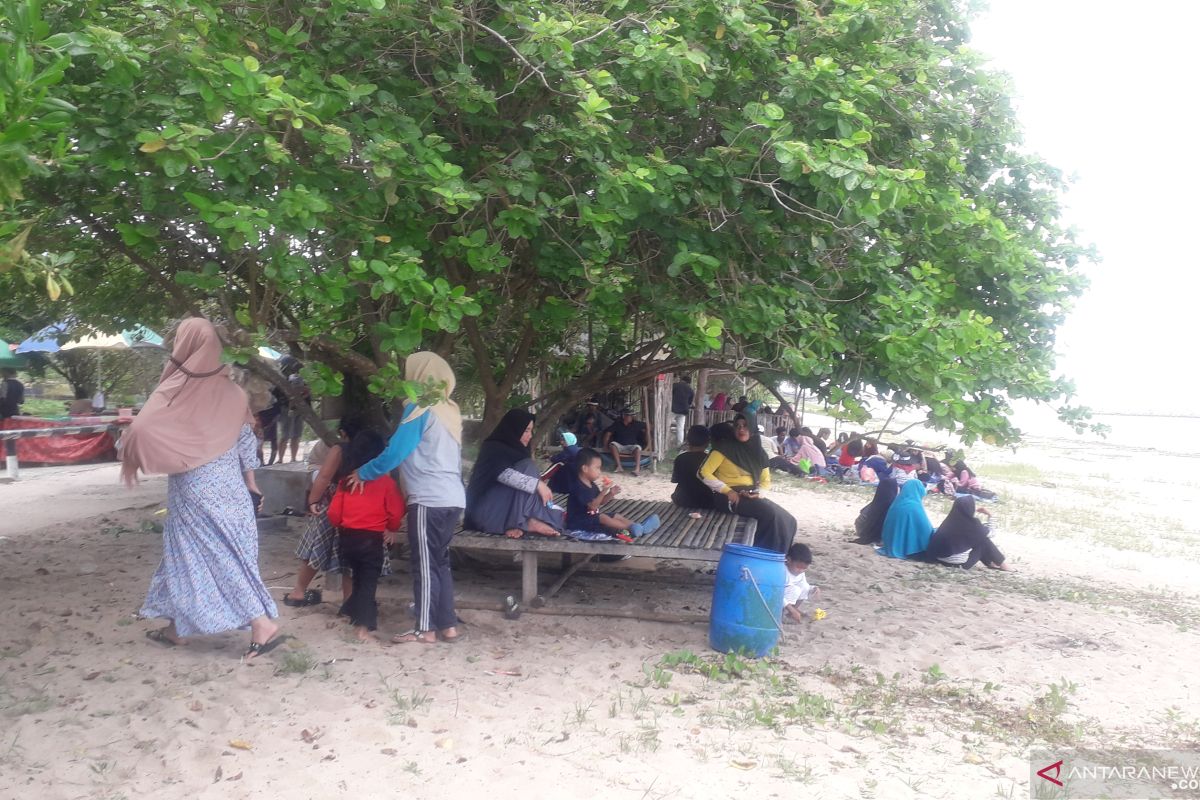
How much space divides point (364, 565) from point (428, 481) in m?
0.72

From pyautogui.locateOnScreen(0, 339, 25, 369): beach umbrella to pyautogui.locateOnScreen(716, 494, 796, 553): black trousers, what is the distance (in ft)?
40.2

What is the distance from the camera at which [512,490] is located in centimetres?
633

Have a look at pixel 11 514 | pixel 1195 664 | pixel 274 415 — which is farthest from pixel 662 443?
pixel 1195 664

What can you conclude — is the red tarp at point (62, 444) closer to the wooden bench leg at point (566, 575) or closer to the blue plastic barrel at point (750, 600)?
the wooden bench leg at point (566, 575)

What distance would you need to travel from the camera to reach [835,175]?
4758 mm

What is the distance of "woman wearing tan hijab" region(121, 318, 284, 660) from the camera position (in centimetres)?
480

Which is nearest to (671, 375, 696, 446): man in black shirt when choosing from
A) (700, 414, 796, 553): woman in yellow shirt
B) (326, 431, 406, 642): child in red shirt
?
(700, 414, 796, 553): woman in yellow shirt

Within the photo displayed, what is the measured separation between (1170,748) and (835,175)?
332 cm

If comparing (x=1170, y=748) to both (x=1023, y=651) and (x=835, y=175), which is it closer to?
(x=1023, y=651)

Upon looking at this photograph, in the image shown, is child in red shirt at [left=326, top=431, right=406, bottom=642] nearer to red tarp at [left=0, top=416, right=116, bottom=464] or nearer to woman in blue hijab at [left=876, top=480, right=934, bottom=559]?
woman in blue hijab at [left=876, top=480, right=934, bottom=559]

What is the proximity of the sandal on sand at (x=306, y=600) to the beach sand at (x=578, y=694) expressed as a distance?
0.38ft

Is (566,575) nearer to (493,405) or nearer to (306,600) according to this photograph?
(493,405)

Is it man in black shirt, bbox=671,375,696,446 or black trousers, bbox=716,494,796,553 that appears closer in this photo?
black trousers, bbox=716,494,796,553

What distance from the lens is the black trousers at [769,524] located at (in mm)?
7910
